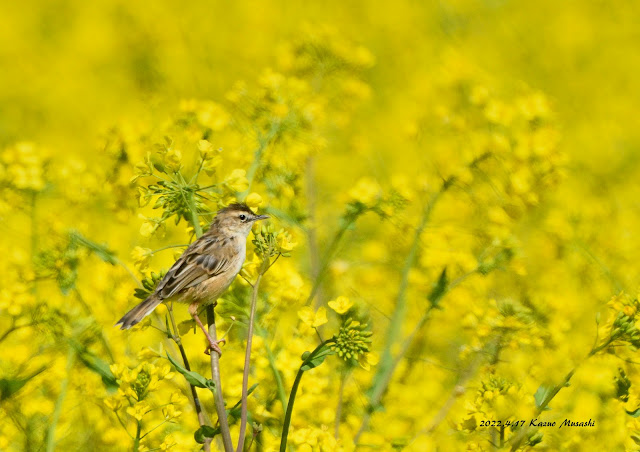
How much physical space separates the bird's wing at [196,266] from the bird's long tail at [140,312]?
0.04m

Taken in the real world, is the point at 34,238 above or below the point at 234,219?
below

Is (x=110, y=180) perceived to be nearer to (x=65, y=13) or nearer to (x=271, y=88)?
(x=271, y=88)

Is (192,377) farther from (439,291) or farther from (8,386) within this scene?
(439,291)

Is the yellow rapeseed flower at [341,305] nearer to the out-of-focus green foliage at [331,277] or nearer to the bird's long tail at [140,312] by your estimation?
the out-of-focus green foliage at [331,277]

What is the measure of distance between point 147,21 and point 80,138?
7.09 feet

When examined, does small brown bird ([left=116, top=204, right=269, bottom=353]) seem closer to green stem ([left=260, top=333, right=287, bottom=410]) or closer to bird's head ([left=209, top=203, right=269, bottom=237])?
bird's head ([left=209, top=203, right=269, bottom=237])

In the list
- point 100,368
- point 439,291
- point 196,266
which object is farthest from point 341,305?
point 100,368

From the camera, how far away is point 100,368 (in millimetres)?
3164

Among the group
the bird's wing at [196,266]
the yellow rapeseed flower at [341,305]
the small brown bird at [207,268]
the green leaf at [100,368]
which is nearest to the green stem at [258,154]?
the small brown bird at [207,268]

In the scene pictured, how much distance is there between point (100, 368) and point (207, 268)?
2.14ft

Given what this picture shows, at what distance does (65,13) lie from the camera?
15477mm

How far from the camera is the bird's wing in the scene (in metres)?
3.17

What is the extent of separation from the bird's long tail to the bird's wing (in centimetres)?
4

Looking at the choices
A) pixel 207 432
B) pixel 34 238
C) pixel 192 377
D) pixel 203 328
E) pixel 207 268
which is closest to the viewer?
pixel 192 377
